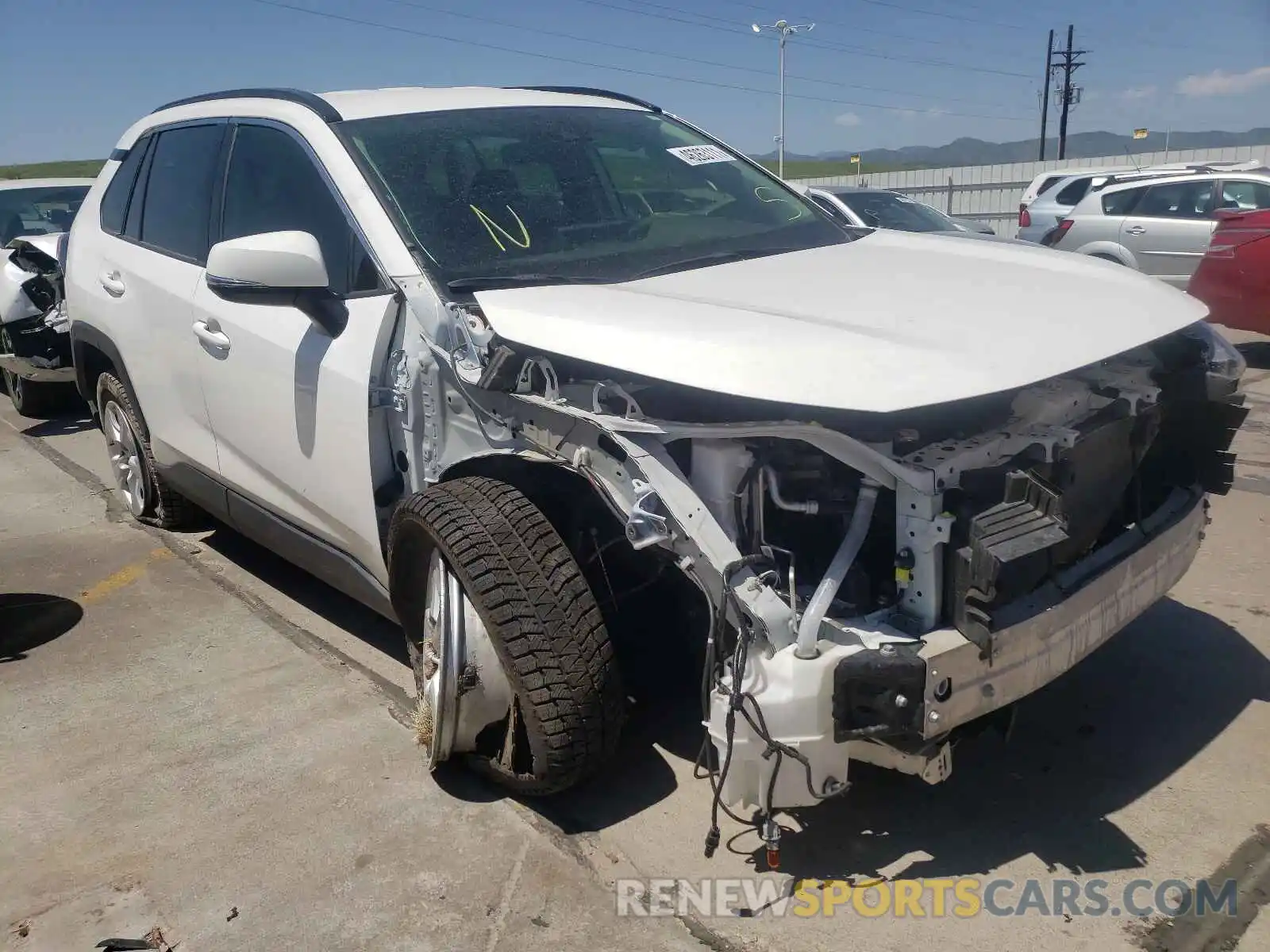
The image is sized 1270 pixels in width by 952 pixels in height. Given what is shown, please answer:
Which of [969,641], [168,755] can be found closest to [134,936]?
[168,755]

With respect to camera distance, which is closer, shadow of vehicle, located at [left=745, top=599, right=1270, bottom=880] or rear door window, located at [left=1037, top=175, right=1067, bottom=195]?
shadow of vehicle, located at [left=745, top=599, right=1270, bottom=880]

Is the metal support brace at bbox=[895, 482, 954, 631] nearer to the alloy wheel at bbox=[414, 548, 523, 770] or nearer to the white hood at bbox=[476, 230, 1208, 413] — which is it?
the white hood at bbox=[476, 230, 1208, 413]

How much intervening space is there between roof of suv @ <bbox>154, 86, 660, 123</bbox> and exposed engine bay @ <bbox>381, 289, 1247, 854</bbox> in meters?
1.13

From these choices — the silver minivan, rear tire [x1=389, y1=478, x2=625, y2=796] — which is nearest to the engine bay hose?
rear tire [x1=389, y1=478, x2=625, y2=796]

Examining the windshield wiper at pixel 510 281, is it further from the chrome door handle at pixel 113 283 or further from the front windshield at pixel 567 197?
the chrome door handle at pixel 113 283

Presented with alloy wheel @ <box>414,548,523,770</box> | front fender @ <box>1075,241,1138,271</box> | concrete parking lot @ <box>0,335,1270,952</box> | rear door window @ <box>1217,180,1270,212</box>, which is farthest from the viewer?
front fender @ <box>1075,241,1138,271</box>

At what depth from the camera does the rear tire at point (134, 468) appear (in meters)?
5.02

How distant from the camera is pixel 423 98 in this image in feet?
12.2

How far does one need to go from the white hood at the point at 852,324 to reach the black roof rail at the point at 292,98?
1.17 m

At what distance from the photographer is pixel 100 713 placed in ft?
12.0

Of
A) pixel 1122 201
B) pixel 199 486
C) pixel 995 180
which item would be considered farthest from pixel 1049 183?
pixel 199 486

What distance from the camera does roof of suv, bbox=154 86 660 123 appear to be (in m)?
3.55

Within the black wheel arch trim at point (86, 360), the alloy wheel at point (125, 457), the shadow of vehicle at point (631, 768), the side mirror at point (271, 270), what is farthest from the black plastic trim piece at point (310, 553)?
the alloy wheel at point (125, 457)

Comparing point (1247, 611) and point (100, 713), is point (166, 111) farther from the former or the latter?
point (1247, 611)
